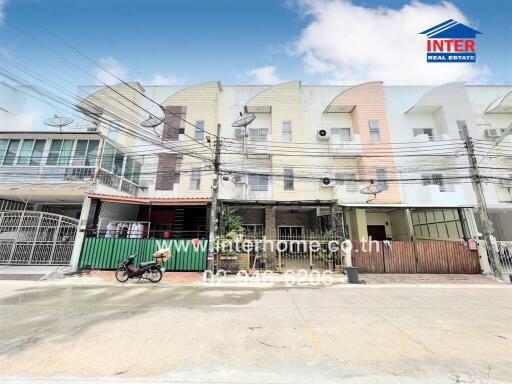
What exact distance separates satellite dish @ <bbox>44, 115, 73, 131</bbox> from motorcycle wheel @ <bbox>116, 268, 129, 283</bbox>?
1096cm

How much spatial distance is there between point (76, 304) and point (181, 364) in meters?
4.86

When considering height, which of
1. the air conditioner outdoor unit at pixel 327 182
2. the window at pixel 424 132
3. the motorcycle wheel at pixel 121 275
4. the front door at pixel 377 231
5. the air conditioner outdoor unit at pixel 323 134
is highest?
the window at pixel 424 132

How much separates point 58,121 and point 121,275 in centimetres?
1160

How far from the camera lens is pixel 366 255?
11.4m

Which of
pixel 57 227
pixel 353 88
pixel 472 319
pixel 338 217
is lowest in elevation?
pixel 472 319

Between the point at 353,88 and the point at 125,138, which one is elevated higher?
the point at 353,88

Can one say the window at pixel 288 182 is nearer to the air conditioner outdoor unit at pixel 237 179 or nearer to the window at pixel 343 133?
the air conditioner outdoor unit at pixel 237 179

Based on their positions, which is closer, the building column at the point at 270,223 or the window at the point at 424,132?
the building column at the point at 270,223

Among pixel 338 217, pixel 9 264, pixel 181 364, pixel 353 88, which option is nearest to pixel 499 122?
pixel 353 88

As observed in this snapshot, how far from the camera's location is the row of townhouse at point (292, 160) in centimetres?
1254

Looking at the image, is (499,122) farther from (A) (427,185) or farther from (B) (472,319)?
(B) (472,319)

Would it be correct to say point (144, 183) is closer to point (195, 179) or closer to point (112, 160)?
point (112, 160)

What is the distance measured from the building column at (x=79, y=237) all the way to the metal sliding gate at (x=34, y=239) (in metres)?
0.32

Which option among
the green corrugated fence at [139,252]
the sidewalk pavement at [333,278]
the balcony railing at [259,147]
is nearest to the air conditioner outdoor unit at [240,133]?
the balcony railing at [259,147]
